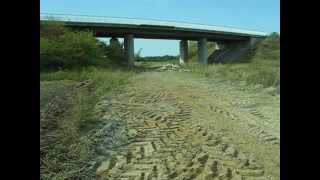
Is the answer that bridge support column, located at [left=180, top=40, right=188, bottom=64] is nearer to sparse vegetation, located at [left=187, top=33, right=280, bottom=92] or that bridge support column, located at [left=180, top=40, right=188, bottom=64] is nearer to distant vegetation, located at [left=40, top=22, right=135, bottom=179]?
sparse vegetation, located at [left=187, top=33, right=280, bottom=92]

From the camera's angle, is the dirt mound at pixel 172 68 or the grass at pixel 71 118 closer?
the grass at pixel 71 118

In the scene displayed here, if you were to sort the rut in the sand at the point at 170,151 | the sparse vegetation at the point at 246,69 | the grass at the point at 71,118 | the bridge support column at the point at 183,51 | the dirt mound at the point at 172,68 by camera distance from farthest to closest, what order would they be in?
the sparse vegetation at the point at 246,69 → the dirt mound at the point at 172,68 → the bridge support column at the point at 183,51 → the rut in the sand at the point at 170,151 → the grass at the point at 71,118

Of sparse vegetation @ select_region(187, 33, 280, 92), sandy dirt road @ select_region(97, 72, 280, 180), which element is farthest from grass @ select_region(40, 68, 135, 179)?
sparse vegetation @ select_region(187, 33, 280, 92)

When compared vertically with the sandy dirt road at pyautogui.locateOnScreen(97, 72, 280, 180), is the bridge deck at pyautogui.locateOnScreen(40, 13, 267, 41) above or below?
above

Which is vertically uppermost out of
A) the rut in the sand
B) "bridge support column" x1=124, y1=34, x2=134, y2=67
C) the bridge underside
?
the bridge underside

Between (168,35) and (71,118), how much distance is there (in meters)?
1.23

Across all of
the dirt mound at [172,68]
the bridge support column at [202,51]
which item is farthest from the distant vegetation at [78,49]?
the bridge support column at [202,51]

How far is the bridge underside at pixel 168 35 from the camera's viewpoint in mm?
2959

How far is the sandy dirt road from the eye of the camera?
3076 mm

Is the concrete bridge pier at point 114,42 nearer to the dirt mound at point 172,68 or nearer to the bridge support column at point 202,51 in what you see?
the dirt mound at point 172,68

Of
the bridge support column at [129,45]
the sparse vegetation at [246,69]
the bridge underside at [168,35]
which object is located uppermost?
the bridge underside at [168,35]

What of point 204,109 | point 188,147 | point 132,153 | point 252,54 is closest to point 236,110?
point 204,109

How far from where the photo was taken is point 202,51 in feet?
13.8
